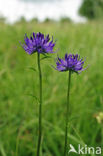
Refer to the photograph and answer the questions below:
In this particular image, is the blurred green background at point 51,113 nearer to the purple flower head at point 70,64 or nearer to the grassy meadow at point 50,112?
the grassy meadow at point 50,112

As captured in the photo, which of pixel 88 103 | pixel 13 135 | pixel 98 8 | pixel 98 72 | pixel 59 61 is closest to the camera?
pixel 59 61

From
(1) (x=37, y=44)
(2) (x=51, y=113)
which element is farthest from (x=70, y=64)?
(2) (x=51, y=113)

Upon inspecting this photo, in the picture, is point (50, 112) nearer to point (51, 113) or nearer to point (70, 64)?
point (51, 113)

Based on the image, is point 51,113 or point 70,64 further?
point 51,113

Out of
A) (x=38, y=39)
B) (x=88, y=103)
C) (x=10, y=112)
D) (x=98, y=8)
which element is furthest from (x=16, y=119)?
(x=98, y=8)

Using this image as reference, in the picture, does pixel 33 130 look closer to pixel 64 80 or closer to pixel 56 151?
pixel 56 151

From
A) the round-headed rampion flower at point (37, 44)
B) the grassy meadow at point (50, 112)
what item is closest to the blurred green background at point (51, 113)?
the grassy meadow at point (50, 112)

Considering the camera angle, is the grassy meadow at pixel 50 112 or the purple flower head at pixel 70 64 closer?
the purple flower head at pixel 70 64

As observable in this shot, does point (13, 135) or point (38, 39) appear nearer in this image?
point (38, 39)

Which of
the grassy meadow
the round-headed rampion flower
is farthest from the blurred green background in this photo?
the round-headed rampion flower

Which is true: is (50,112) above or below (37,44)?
below

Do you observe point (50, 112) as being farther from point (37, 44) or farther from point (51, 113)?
point (37, 44)
